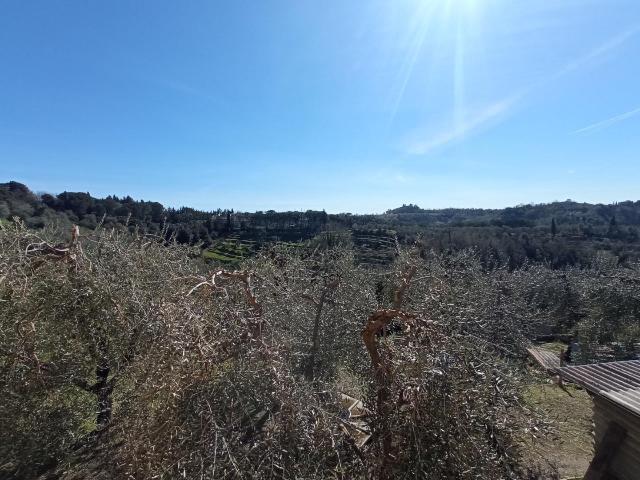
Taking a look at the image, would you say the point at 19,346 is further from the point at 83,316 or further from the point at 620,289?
the point at 620,289

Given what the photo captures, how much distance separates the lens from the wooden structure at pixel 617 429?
4402 millimetres

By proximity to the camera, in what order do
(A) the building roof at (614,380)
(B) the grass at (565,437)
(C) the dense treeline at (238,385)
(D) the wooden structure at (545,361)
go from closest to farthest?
(C) the dense treeline at (238,385)
(A) the building roof at (614,380)
(B) the grass at (565,437)
(D) the wooden structure at (545,361)

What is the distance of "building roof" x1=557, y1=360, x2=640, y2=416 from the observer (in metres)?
4.38

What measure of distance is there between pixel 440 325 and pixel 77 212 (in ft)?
107

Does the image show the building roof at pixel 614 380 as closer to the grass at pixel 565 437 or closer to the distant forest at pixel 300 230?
the grass at pixel 565 437

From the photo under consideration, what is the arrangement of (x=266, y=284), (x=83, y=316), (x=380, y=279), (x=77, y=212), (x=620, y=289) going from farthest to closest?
1. (x=77, y=212)
2. (x=620, y=289)
3. (x=380, y=279)
4. (x=266, y=284)
5. (x=83, y=316)

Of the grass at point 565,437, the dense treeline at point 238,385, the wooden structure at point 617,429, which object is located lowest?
the grass at point 565,437

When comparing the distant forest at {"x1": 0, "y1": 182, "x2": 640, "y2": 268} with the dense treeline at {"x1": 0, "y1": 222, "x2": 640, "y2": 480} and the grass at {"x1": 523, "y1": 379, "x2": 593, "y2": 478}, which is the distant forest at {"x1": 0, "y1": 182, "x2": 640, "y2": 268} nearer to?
the grass at {"x1": 523, "y1": 379, "x2": 593, "y2": 478}

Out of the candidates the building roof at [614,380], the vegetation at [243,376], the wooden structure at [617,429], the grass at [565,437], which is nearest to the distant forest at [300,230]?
the grass at [565,437]

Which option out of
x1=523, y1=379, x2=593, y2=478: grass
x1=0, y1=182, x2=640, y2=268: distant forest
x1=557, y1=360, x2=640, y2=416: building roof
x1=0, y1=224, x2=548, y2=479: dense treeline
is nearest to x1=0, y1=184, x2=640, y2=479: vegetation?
x1=0, y1=224, x2=548, y2=479: dense treeline

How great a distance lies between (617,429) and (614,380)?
0.63m

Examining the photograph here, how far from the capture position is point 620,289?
18.2 m

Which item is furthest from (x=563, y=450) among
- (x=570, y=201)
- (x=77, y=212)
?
(x=570, y=201)

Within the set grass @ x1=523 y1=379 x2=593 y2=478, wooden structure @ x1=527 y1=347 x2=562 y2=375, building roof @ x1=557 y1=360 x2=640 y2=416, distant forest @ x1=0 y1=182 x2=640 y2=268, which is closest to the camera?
building roof @ x1=557 y1=360 x2=640 y2=416
